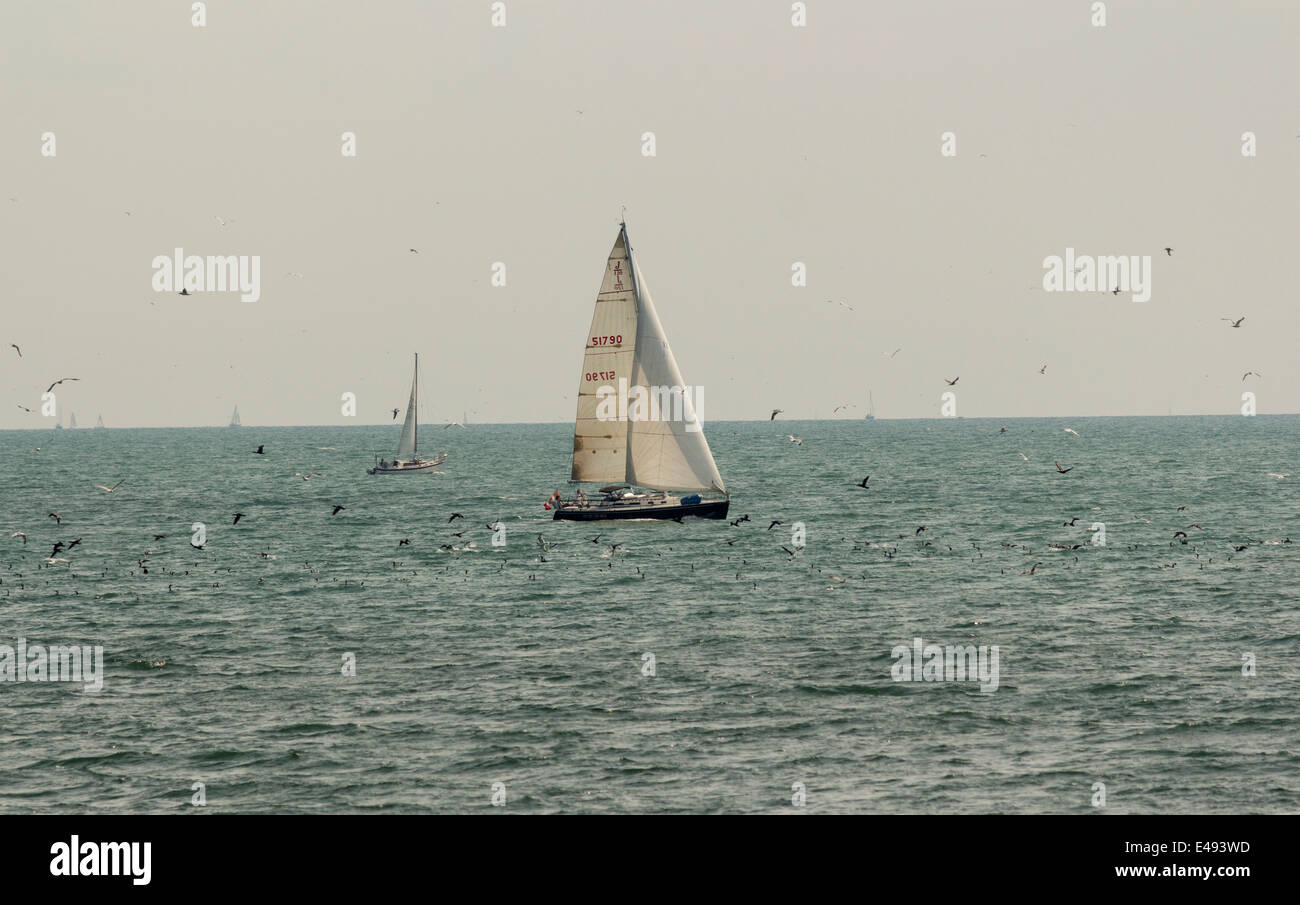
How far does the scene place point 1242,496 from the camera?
4414 inches

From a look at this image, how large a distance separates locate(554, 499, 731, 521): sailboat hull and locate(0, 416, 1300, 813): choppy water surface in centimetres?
186

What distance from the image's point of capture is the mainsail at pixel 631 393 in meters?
72.7

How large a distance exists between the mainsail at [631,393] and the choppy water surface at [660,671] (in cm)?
454

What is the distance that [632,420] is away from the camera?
75000mm

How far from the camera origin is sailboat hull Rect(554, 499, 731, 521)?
77256 millimetres

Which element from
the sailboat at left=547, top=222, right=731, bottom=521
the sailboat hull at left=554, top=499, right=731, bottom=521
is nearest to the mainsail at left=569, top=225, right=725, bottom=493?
the sailboat at left=547, top=222, right=731, bottom=521

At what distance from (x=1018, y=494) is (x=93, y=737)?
103m

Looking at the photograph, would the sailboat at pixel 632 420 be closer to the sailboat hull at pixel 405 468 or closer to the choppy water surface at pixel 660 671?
the choppy water surface at pixel 660 671

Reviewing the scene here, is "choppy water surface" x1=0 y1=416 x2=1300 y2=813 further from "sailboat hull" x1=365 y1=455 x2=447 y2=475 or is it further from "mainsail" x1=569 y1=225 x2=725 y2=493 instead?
"sailboat hull" x1=365 y1=455 x2=447 y2=475

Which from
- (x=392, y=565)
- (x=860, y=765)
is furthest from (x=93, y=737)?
(x=392, y=565)

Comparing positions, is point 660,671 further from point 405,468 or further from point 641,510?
point 405,468

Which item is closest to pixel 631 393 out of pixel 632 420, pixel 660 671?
pixel 632 420

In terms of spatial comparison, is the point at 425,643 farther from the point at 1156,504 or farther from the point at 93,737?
the point at 1156,504

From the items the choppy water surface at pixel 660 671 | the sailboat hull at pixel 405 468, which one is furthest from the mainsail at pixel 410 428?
the choppy water surface at pixel 660 671
